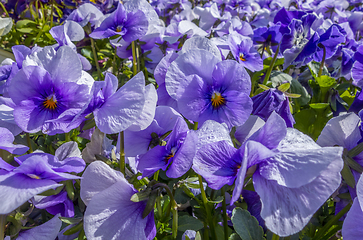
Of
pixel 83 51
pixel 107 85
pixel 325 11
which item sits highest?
pixel 107 85

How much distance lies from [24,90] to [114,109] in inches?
8.4

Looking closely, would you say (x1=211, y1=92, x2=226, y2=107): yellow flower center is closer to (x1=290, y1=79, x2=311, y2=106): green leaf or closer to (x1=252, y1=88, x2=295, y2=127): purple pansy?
(x1=252, y1=88, x2=295, y2=127): purple pansy

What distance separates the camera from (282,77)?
4.13 feet

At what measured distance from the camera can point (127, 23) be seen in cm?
97

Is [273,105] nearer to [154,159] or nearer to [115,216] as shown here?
[154,159]

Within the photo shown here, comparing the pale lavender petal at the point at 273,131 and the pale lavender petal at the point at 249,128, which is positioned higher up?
the pale lavender petal at the point at 273,131

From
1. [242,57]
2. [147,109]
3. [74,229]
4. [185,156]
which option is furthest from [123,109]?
[242,57]

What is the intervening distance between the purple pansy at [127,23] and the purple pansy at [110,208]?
61 cm

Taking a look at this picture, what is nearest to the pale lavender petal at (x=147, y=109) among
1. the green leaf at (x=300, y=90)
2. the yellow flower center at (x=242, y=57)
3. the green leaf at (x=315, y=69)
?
the yellow flower center at (x=242, y=57)

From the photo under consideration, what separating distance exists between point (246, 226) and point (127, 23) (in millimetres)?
770

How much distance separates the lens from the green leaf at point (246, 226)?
55 centimetres

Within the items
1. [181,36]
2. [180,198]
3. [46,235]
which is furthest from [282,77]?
[46,235]

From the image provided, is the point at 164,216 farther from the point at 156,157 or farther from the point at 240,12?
the point at 240,12

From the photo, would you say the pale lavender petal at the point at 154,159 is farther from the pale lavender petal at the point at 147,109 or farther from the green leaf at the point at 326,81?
the green leaf at the point at 326,81
